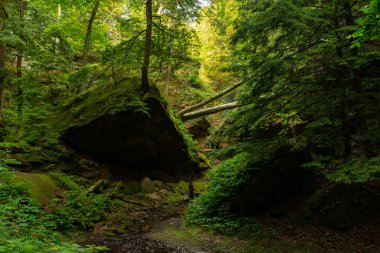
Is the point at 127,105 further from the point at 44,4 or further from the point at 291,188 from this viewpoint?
the point at 44,4

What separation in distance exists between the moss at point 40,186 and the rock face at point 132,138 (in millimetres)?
3438

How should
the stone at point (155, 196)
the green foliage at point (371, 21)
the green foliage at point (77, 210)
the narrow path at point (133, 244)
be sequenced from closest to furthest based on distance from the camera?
the green foliage at point (371, 21)
the narrow path at point (133, 244)
the green foliage at point (77, 210)
the stone at point (155, 196)

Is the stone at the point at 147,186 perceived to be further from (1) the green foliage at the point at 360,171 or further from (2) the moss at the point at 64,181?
(1) the green foliage at the point at 360,171

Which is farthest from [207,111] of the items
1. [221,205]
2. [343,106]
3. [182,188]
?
[343,106]

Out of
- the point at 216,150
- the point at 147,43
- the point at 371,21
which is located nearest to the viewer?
the point at 371,21

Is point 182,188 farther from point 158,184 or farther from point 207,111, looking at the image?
point 207,111

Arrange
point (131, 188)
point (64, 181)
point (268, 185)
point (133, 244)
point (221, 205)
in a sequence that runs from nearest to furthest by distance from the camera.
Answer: point (133, 244) → point (268, 185) → point (221, 205) → point (64, 181) → point (131, 188)

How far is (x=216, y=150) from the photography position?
1030 centimetres

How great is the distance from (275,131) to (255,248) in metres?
6.52

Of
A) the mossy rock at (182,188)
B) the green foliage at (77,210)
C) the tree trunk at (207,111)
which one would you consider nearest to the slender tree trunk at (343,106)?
the green foliage at (77,210)

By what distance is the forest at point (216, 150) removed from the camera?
7703 mm

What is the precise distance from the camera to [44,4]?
58.1 feet

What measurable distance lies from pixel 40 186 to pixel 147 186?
5.62 meters

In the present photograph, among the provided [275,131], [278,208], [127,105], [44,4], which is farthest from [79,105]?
[278,208]
